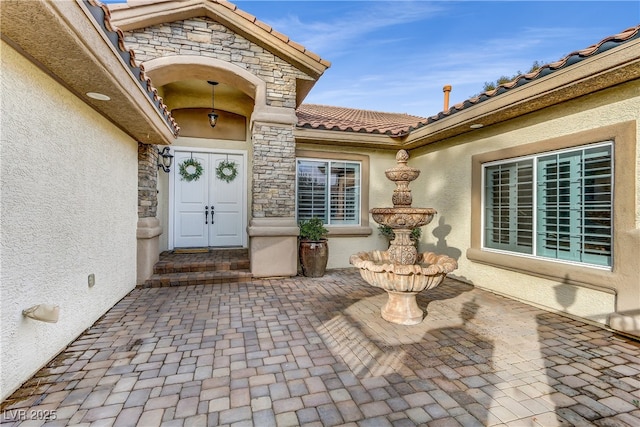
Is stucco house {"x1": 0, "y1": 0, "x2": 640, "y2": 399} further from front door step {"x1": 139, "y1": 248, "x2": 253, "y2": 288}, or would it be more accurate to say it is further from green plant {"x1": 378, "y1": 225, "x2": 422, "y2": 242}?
front door step {"x1": 139, "y1": 248, "x2": 253, "y2": 288}

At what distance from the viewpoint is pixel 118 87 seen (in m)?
3.25

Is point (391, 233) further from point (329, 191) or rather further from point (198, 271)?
point (198, 271)

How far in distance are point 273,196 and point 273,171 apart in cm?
54

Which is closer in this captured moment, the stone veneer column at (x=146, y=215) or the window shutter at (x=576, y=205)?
the window shutter at (x=576, y=205)

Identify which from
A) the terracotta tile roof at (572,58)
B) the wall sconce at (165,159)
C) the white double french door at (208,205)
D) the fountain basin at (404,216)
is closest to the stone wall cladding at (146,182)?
the wall sconce at (165,159)

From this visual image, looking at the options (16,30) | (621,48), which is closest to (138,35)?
(16,30)

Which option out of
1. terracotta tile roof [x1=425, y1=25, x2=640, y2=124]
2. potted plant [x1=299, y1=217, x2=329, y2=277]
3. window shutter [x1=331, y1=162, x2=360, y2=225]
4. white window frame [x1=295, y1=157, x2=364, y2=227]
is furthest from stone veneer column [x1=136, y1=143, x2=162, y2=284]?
terracotta tile roof [x1=425, y1=25, x2=640, y2=124]

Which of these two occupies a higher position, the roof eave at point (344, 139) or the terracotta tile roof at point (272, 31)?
the terracotta tile roof at point (272, 31)

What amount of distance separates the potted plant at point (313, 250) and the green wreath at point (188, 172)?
342 cm

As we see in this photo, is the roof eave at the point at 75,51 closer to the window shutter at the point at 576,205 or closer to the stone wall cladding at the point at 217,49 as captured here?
the stone wall cladding at the point at 217,49

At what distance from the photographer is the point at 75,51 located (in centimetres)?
252

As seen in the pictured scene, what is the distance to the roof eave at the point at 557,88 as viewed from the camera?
3.31m

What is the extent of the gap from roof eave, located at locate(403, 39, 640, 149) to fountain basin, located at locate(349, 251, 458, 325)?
8.67 ft

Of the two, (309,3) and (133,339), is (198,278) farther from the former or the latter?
(309,3)
